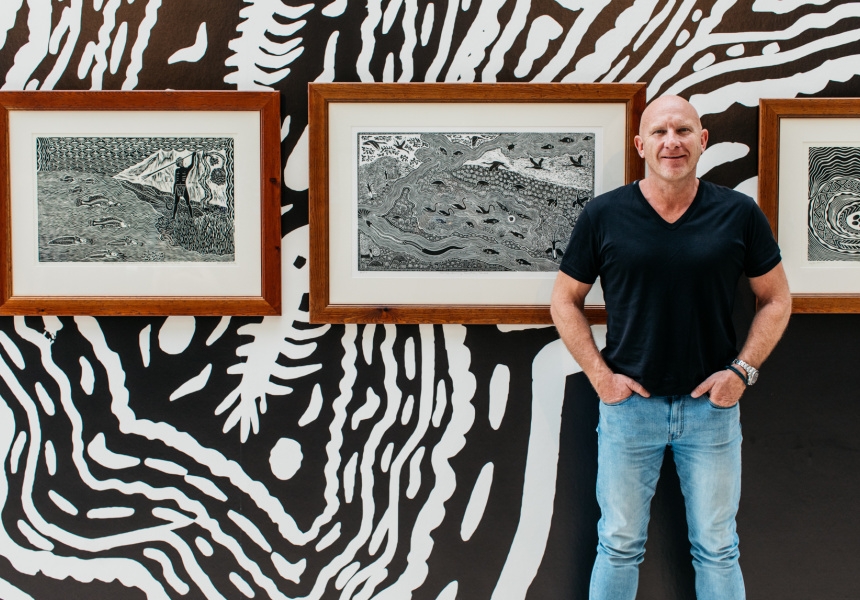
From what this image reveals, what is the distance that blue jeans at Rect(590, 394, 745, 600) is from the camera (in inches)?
58.9

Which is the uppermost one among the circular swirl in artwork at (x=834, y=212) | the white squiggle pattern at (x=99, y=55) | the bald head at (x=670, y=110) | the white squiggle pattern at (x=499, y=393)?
the white squiggle pattern at (x=99, y=55)

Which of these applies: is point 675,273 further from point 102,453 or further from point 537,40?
point 102,453

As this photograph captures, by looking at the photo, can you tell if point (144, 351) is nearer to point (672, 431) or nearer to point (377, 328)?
point (377, 328)

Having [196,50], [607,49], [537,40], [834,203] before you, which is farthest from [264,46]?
[834,203]

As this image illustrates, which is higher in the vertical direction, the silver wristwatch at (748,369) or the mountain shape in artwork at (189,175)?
the mountain shape in artwork at (189,175)

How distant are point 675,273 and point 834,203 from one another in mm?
Result: 689

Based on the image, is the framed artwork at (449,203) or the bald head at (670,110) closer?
the bald head at (670,110)

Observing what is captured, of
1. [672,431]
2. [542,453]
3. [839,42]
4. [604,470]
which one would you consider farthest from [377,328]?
[839,42]

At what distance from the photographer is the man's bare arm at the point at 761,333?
1.47 m

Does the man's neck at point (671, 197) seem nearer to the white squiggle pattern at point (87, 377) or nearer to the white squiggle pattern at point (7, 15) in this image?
the white squiggle pattern at point (87, 377)

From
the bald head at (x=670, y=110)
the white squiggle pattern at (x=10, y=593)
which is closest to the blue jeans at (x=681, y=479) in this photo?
the bald head at (x=670, y=110)

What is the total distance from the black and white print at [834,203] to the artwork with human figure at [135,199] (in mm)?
1722

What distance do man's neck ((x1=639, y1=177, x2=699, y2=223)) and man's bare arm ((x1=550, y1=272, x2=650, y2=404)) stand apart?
0.27m

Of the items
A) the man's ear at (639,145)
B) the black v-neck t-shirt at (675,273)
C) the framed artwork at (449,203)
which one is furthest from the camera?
the framed artwork at (449,203)
